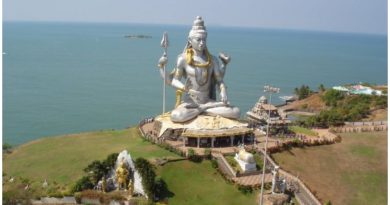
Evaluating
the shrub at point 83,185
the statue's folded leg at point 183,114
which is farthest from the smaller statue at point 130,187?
the statue's folded leg at point 183,114

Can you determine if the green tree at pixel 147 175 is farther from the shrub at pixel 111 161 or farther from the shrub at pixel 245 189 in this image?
the shrub at pixel 245 189

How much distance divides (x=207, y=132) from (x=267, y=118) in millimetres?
4481

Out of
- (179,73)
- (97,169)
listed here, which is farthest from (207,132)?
(97,169)

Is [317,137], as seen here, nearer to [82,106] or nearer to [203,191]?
[203,191]

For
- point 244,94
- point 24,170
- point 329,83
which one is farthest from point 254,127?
point 329,83

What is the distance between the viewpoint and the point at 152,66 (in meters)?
86.4

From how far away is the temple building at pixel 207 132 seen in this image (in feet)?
81.8

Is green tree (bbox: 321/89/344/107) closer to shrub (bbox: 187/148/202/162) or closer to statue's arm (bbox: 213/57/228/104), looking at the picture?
statue's arm (bbox: 213/57/228/104)

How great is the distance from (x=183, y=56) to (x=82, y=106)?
23.5 metres

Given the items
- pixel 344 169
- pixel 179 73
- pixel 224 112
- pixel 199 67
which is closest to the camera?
pixel 344 169

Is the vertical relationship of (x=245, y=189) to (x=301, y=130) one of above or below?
below

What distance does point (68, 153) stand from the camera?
2477cm

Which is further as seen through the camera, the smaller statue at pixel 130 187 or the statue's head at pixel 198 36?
the statue's head at pixel 198 36

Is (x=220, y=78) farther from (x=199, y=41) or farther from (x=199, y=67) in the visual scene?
(x=199, y=41)
